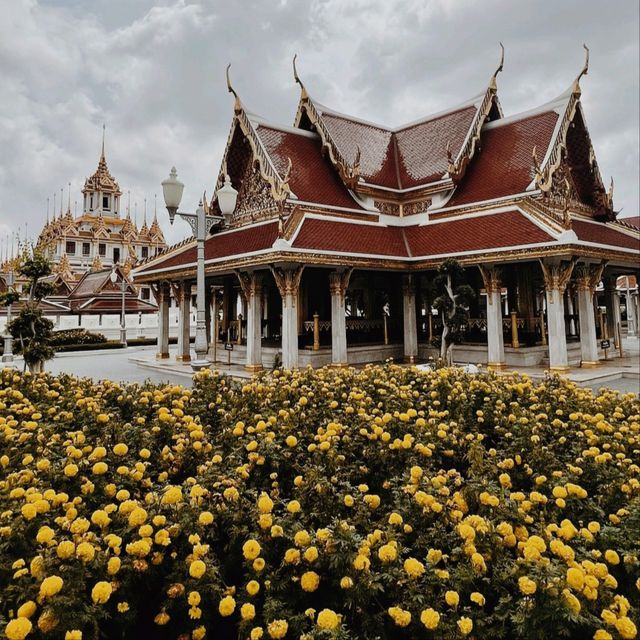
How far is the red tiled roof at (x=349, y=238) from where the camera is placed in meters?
11.4

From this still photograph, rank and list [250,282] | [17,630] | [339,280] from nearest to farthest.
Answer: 1. [17,630]
2. [339,280]
3. [250,282]

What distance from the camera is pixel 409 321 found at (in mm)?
14219

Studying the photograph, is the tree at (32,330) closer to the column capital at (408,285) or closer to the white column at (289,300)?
the white column at (289,300)

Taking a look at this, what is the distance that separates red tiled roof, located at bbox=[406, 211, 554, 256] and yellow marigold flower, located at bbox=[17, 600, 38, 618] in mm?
11302

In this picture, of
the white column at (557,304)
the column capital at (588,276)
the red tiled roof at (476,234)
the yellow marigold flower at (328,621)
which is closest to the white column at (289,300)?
the red tiled roof at (476,234)

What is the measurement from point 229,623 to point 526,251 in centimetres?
1054

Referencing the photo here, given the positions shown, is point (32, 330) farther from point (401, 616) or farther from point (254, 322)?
point (401, 616)

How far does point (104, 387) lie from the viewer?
5023 millimetres

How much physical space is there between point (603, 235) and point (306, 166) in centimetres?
938

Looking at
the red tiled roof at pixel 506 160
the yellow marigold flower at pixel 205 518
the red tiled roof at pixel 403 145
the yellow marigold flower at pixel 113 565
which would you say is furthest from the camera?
the red tiled roof at pixel 403 145

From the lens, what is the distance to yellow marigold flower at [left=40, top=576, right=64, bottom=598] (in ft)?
4.77

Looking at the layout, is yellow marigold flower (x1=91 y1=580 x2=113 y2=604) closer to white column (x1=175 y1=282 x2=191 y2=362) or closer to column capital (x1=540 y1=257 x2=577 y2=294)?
column capital (x1=540 y1=257 x2=577 y2=294)

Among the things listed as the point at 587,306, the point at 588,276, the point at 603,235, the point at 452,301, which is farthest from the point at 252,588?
the point at 603,235

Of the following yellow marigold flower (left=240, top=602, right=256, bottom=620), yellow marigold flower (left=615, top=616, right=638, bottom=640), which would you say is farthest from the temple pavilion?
yellow marigold flower (left=615, top=616, right=638, bottom=640)
